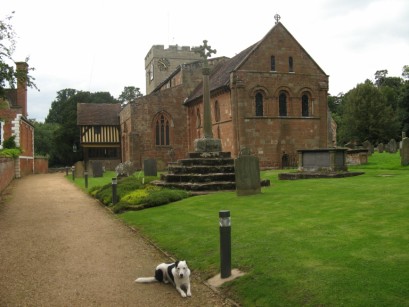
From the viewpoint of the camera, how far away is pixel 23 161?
129ft

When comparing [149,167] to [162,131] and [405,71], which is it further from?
[405,71]

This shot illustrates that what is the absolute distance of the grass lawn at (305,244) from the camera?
16.7 feet

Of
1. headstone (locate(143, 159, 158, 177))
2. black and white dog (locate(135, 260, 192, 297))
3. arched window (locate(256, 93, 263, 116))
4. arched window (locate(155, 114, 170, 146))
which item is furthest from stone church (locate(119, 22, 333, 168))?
black and white dog (locate(135, 260, 192, 297))

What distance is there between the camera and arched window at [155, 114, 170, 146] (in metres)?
42.2

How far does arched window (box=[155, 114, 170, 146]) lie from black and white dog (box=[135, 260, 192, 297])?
119 feet

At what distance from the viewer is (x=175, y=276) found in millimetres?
5855

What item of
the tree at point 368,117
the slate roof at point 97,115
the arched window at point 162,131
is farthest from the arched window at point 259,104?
the tree at point 368,117

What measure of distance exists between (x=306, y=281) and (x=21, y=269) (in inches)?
190

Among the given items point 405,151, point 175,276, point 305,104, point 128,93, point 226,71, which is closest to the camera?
point 175,276

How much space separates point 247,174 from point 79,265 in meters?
7.52

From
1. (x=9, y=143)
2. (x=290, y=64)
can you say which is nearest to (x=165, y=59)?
(x=9, y=143)

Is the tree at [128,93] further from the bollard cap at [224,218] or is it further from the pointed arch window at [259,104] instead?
the bollard cap at [224,218]

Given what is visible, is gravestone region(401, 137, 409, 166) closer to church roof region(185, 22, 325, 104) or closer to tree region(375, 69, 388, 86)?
church roof region(185, 22, 325, 104)

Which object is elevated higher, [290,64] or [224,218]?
[290,64]
